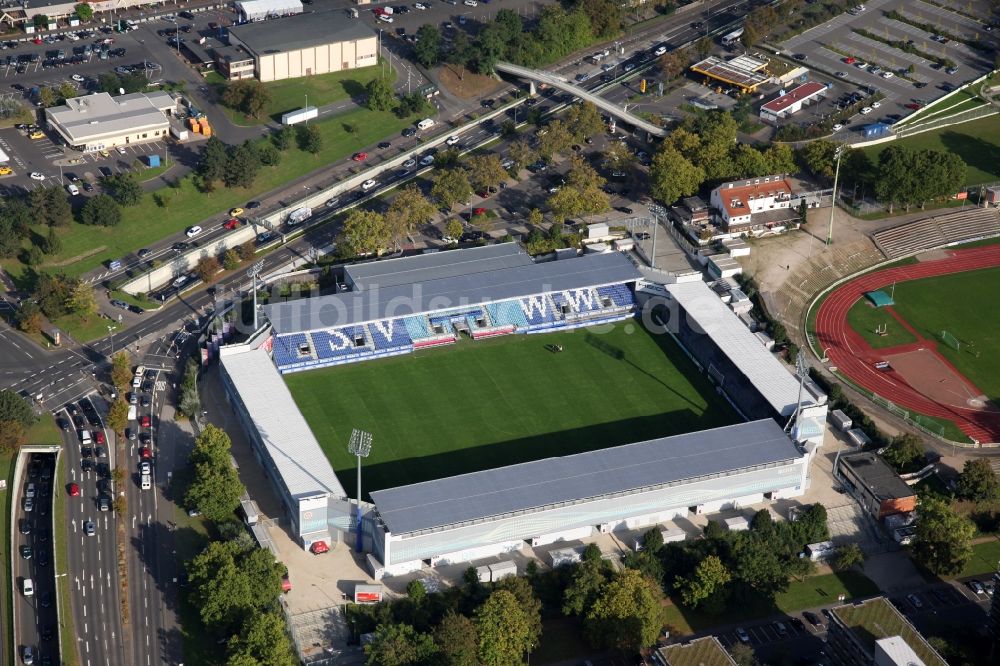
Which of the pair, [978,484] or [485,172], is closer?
[978,484]

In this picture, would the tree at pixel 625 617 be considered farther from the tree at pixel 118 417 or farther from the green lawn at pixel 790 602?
the tree at pixel 118 417

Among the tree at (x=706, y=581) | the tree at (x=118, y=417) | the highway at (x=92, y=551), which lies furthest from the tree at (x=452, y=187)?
the tree at (x=706, y=581)

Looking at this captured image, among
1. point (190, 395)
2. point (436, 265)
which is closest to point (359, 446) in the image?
point (190, 395)

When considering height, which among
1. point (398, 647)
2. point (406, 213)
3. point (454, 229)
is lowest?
point (398, 647)

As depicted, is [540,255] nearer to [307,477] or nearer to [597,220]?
[597,220]

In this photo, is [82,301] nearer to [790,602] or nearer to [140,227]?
[140,227]

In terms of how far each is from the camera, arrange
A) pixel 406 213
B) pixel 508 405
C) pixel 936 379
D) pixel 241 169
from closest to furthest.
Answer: pixel 508 405, pixel 936 379, pixel 406 213, pixel 241 169
